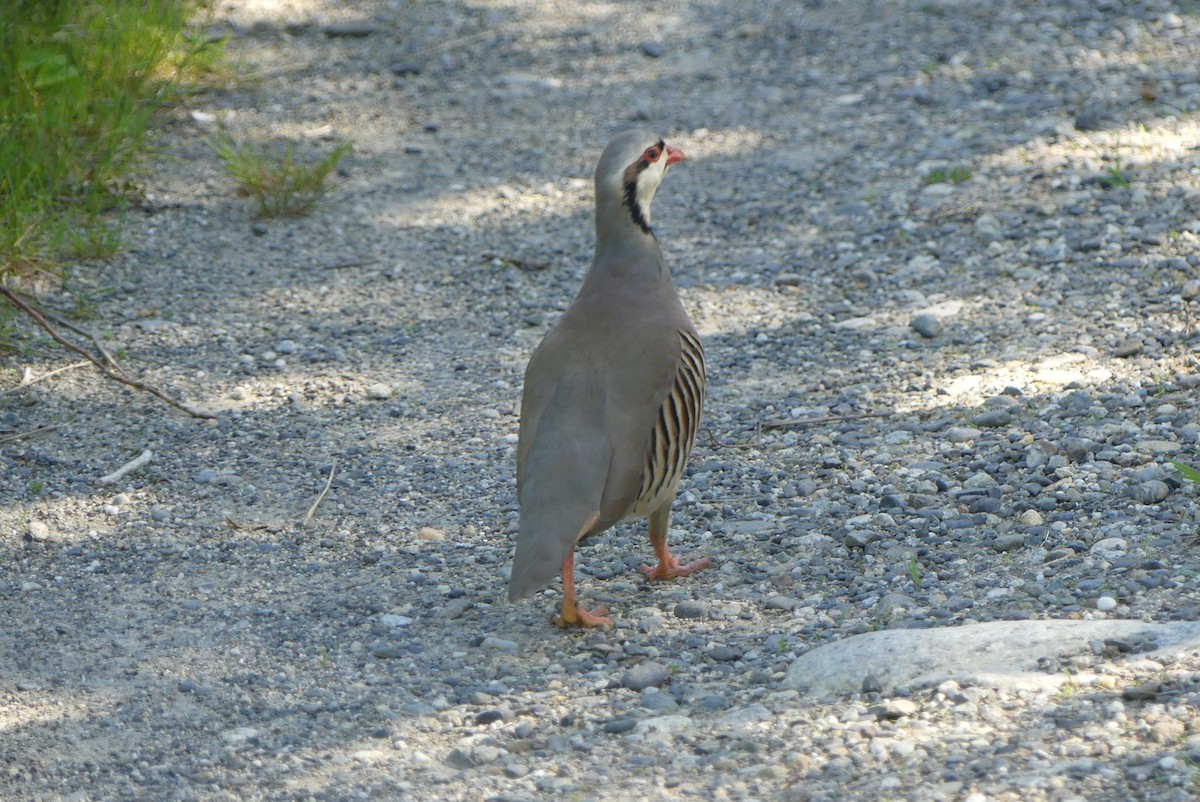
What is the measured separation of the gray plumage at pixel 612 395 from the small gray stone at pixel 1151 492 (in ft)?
4.86

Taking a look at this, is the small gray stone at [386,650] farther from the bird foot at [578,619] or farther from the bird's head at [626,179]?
the bird's head at [626,179]

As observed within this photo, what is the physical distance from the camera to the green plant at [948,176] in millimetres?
7465

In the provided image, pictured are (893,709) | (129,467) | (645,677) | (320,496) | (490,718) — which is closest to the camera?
(893,709)

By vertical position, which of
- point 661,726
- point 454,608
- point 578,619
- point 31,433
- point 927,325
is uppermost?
point 927,325

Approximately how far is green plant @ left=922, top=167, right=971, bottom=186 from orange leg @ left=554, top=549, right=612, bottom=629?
4101 mm

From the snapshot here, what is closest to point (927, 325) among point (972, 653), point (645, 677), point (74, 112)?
point (972, 653)

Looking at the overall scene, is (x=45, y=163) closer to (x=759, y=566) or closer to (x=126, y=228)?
(x=126, y=228)

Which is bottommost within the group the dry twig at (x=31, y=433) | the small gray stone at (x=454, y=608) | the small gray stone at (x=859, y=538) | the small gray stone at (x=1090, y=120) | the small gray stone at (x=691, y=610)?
the dry twig at (x=31, y=433)

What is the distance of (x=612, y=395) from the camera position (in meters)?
4.33

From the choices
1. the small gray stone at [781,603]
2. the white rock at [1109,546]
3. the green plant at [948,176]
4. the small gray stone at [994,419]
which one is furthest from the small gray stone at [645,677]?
the green plant at [948,176]

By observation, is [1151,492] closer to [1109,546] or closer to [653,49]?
[1109,546]

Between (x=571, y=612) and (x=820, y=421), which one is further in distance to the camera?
(x=820, y=421)

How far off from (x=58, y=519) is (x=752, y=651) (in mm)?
2629

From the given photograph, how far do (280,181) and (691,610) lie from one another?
439 centimetres
